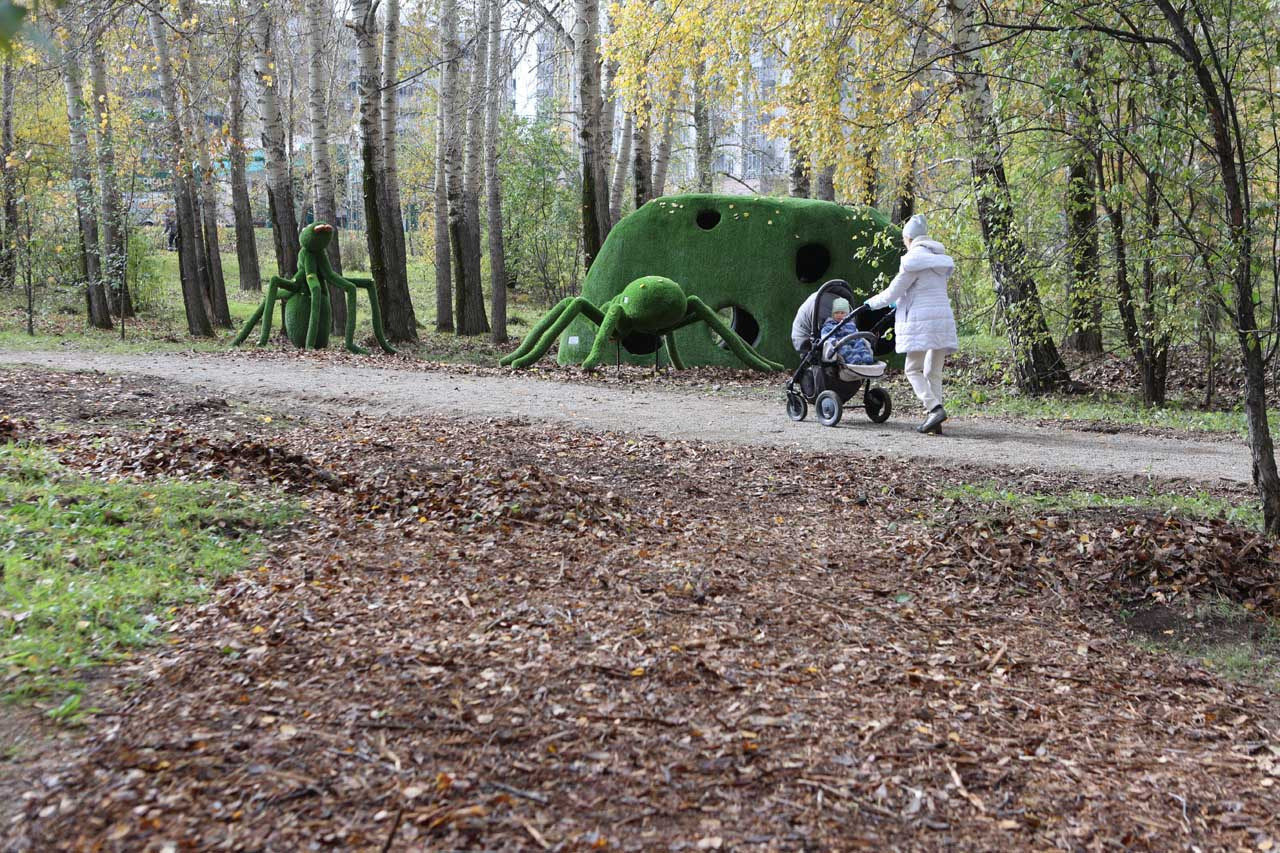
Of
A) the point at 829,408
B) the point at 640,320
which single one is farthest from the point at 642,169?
the point at 829,408

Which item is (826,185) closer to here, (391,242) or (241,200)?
(391,242)

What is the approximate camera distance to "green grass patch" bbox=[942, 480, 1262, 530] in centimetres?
569

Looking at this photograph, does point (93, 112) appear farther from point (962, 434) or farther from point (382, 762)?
point (382, 762)

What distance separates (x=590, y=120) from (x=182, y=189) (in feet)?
22.5

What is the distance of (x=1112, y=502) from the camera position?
5996mm

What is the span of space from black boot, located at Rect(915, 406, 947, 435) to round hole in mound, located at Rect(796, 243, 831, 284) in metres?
6.84

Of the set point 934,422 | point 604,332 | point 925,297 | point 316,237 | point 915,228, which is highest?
point 316,237

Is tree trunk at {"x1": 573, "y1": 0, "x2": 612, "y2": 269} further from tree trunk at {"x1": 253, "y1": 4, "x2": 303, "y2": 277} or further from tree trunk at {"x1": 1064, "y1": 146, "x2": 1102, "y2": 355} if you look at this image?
tree trunk at {"x1": 1064, "y1": 146, "x2": 1102, "y2": 355}

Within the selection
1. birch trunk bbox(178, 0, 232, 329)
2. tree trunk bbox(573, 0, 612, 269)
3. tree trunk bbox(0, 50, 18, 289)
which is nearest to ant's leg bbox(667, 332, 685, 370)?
tree trunk bbox(573, 0, 612, 269)

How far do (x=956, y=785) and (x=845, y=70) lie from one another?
1077 cm

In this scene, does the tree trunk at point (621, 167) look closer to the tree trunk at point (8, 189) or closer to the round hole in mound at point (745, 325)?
the round hole in mound at point (745, 325)

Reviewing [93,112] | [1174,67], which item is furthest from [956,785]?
[93,112]

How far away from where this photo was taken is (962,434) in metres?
8.66

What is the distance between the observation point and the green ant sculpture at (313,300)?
14758mm
